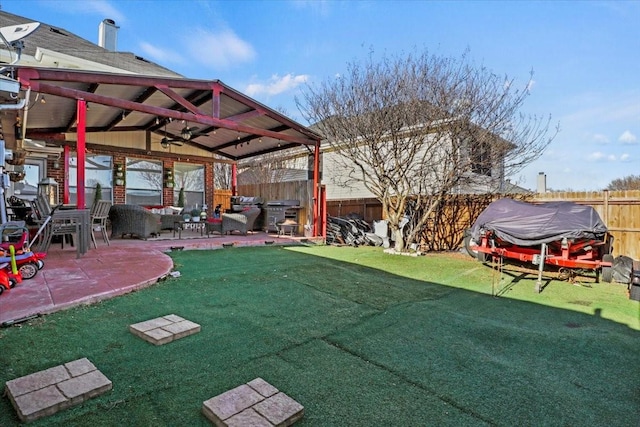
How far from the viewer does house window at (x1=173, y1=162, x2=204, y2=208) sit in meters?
12.8

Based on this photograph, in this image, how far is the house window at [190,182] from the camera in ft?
42.0

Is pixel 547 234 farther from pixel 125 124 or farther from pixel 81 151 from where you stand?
pixel 125 124

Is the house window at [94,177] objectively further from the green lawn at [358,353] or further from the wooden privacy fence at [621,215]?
the wooden privacy fence at [621,215]

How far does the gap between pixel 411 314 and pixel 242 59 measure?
14296 millimetres

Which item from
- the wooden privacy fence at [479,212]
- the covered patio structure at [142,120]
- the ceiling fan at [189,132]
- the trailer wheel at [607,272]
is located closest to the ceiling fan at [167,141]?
the covered patio structure at [142,120]

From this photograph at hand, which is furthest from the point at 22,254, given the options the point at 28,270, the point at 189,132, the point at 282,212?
the point at 282,212

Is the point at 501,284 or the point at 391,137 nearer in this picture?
the point at 501,284

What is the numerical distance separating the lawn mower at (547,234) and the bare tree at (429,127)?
6.22ft

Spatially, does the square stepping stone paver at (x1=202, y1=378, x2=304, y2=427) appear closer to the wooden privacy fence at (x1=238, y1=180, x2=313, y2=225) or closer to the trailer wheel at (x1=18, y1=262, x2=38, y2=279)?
the trailer wheel at (x1=18, y1=262, x2=38, y2=279)

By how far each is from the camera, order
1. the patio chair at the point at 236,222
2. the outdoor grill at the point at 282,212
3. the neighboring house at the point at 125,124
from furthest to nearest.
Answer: the outdoor grill at the point at 282,212 < the patio chair at the point at 236,222 < the neighboring house at the point at 125,124

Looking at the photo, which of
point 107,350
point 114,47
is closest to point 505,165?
point 107,350

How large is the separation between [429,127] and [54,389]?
24.7 ft

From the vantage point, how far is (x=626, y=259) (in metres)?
5.61

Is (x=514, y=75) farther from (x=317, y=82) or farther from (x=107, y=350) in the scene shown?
(x=107, y=350)
